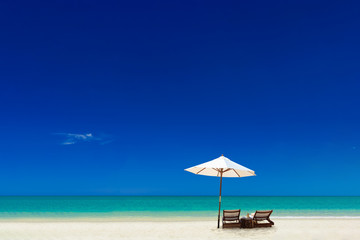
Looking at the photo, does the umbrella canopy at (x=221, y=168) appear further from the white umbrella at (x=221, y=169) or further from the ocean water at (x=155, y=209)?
the ocean water at (x=155, y=209)

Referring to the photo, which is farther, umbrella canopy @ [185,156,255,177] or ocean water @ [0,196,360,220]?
ocean water @ [0,196,360,220]

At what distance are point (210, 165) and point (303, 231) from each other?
3.83m

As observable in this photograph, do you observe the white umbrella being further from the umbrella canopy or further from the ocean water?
the ocean water

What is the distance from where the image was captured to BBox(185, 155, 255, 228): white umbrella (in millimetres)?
8485

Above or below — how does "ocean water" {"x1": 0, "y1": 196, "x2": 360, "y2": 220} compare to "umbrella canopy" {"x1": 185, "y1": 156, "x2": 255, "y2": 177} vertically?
below

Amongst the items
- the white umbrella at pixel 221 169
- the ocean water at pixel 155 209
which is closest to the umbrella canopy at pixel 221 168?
the white umbrella at pixel 221 169

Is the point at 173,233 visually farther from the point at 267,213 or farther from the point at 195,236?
the point at 267,213

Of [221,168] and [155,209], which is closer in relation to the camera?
[221,168]

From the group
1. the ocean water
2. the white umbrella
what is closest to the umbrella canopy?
the white umbrella

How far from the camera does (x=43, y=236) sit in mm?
8867

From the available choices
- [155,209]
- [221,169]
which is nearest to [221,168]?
[221,169]

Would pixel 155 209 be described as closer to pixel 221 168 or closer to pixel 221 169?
pixel 221 169

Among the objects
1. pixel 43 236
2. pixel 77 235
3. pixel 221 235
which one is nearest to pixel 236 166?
pixel 221 235

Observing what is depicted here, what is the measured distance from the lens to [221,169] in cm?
930
